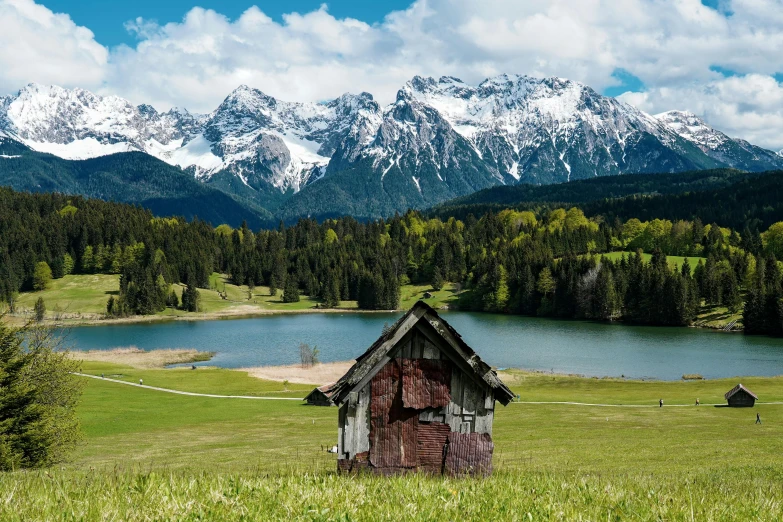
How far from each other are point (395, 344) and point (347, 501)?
4989 mm

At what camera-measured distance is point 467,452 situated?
12.2m

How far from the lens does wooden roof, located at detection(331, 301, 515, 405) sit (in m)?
12.1

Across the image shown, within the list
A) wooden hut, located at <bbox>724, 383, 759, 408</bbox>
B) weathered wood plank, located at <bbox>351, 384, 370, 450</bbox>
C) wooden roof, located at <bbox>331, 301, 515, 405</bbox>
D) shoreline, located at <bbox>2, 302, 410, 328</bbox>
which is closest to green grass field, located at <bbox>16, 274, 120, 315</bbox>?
shoreline, located at <bbox>2, 302, 410, 328</bbox>

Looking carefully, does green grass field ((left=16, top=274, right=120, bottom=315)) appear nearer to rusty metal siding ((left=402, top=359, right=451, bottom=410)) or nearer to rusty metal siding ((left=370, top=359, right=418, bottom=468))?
rusty metal siding ((left=370, top=359, right=418, bottom=468))

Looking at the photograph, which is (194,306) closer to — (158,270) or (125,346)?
(158,270)

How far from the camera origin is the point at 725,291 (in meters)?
148

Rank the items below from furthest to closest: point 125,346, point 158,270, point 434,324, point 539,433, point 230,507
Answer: point 158,270
point 125,346
point 539,433
point 434,324
point 230,507

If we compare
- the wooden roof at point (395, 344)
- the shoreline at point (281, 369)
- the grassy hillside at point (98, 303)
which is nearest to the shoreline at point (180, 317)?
the grassy hillside at point (98, 303)

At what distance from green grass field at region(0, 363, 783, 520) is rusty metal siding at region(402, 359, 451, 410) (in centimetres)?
180

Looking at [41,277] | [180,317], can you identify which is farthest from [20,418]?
[41,277]

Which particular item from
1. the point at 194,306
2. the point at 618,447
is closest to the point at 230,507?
the point at 618,447

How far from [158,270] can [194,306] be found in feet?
74.4

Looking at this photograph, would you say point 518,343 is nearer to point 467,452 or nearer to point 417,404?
point 467,452

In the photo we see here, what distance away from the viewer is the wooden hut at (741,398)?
51.8m
